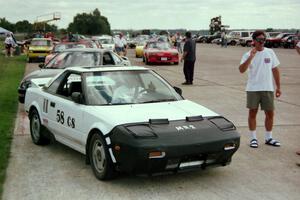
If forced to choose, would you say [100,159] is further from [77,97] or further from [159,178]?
[77,97]

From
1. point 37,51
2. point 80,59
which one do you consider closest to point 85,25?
point 37,51

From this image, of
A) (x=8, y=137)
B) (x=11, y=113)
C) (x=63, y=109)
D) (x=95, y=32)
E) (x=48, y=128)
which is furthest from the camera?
(x=95, y=32)

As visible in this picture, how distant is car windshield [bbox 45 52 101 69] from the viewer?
1192 cm

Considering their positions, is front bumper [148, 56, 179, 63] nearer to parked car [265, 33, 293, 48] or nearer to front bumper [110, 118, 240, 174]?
front bumper [110, 118, 240, 174]

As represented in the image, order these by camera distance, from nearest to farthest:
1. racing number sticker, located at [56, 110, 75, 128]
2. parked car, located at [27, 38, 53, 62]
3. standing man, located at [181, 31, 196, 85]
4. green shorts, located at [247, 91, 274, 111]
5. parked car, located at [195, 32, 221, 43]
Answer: racing number sticker, located at [56, 110, 75, 128]
green shorts, located at [247, 91, 274, 111]
standing man, located at [181, 31, 196, 85]
parked car, located at [27, 38, 53, 62]
parked car, located at [195, 32, 221, 43]

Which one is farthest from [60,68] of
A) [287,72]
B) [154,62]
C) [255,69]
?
[154,62]

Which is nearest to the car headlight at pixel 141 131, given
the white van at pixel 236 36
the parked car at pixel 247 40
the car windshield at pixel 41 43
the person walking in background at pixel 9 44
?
the car windshield at pixel 41 43

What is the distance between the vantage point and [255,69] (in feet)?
24.3

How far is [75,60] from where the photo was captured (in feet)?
39.5

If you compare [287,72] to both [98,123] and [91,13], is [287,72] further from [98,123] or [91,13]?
[91,13]

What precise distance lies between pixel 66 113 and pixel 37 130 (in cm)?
121

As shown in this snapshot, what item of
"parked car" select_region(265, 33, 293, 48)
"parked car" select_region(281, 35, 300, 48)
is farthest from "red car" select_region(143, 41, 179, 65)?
"parked car" select_region(265, 33, 293, 48)

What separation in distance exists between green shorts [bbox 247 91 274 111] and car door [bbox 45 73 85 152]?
2.55 metres

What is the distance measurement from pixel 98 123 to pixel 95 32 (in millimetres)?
124813
